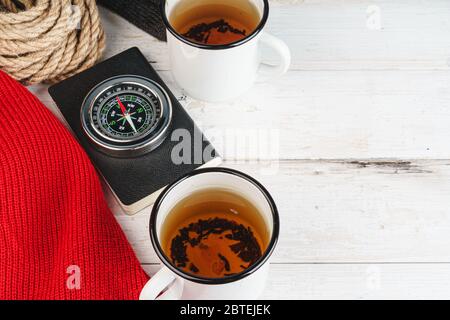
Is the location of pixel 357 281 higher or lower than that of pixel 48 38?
lower

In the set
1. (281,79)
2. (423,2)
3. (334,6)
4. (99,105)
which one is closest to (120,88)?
Result: (99,105)

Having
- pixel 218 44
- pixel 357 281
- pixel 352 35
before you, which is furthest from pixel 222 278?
pixel 352 35

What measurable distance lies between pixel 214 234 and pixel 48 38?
316 mm

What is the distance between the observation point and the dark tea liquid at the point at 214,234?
74cm

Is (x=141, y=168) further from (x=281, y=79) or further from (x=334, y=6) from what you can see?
(x=334, y=6)

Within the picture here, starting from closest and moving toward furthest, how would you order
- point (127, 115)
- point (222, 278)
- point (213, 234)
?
point (222, 278), point (213, 234), point (127, 115)

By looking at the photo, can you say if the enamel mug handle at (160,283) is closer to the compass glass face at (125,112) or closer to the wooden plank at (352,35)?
the compass glass face at (125,112)

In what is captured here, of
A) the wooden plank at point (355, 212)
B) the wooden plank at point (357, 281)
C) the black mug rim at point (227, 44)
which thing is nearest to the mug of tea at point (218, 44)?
the black mug rim at point (227, 44)

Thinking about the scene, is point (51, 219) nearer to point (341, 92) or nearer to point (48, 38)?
point (48, 38)

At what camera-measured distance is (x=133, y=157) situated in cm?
85

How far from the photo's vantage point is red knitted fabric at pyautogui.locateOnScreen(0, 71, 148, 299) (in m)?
0.78

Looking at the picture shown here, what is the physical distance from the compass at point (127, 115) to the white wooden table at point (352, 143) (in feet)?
0.16

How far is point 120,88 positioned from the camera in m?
0.89

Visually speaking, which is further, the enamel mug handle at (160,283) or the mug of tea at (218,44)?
the mug of tea at (218,44)
